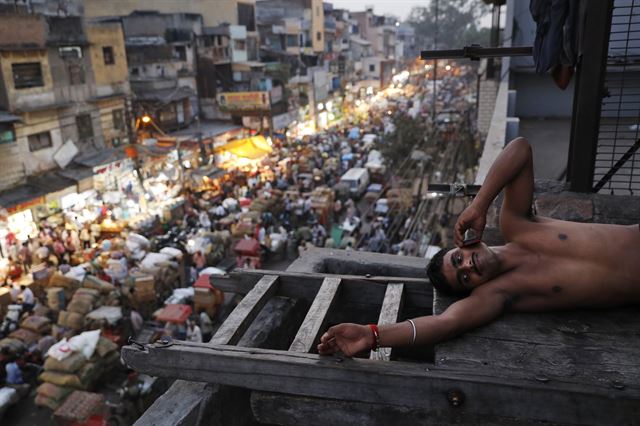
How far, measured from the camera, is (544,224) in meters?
3.33

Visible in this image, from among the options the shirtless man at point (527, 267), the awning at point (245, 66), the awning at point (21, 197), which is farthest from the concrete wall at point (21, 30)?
the shirtless man at point (527, 267)

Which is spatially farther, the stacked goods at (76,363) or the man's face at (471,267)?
the stacked goods at (76,363)

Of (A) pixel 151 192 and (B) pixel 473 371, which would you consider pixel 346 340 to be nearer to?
(B) pixel 473 371

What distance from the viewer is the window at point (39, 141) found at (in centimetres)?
2098

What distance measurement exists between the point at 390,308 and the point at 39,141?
22071 millimetres

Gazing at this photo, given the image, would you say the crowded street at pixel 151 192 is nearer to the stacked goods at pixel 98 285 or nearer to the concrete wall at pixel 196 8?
the stacked goods at pixel 98 285

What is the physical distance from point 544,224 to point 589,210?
1.14 meters

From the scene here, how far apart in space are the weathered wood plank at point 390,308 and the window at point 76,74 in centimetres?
2336

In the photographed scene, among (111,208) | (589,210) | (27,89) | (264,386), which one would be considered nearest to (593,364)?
(264,386)

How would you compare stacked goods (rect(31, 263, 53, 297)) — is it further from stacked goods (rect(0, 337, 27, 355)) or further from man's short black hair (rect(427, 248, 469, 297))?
man's short black hair (rect(427, 248, 469, 297))

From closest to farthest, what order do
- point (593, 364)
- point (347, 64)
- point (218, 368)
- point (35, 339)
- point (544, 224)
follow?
point (593, 364)
point (218, 368)
point (544, 224)
point (35, 339)
point (347, 64)

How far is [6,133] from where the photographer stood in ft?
64.1

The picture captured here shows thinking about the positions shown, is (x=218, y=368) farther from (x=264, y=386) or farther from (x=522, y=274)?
(x=522, y=274)

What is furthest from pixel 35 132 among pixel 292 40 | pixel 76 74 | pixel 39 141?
pixel 292 40
